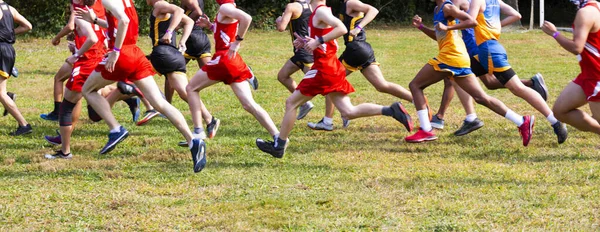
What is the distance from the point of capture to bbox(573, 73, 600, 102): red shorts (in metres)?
7.04

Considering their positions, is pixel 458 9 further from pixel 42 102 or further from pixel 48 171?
pixel 42 102

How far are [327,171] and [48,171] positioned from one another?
8.39 feet

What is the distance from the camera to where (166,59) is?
9.48 m

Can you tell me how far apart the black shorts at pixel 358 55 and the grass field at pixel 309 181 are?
0.80m

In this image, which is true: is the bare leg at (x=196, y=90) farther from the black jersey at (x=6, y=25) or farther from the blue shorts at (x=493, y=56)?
the blue shorts at (x=493, y=56)

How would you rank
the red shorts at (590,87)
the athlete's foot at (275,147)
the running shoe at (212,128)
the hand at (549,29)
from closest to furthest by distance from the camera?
the hand at (549,29), the red shorts at (590,87), the athlete's foot at (275,147), the running shoe at (212,128)

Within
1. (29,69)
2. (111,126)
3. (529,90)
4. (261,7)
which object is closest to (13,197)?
(111,126)

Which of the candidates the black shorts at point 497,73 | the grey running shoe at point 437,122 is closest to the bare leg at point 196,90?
the black shorts at point 497,73

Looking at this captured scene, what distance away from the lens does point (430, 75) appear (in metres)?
9.06

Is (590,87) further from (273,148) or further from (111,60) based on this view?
(111,60)

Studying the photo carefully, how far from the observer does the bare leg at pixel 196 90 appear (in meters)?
8.53

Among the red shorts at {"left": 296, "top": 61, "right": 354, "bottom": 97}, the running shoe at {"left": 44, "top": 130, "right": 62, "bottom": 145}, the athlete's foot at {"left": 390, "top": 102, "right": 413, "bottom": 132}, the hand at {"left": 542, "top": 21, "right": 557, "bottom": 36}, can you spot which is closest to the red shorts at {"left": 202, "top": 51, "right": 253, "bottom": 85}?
the red shorts at {"left": 296, "top": 61, "right": 354, "bottom": 97}

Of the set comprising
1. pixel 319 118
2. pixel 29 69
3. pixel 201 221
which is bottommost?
pixel 29 69

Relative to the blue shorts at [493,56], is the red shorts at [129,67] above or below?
above
